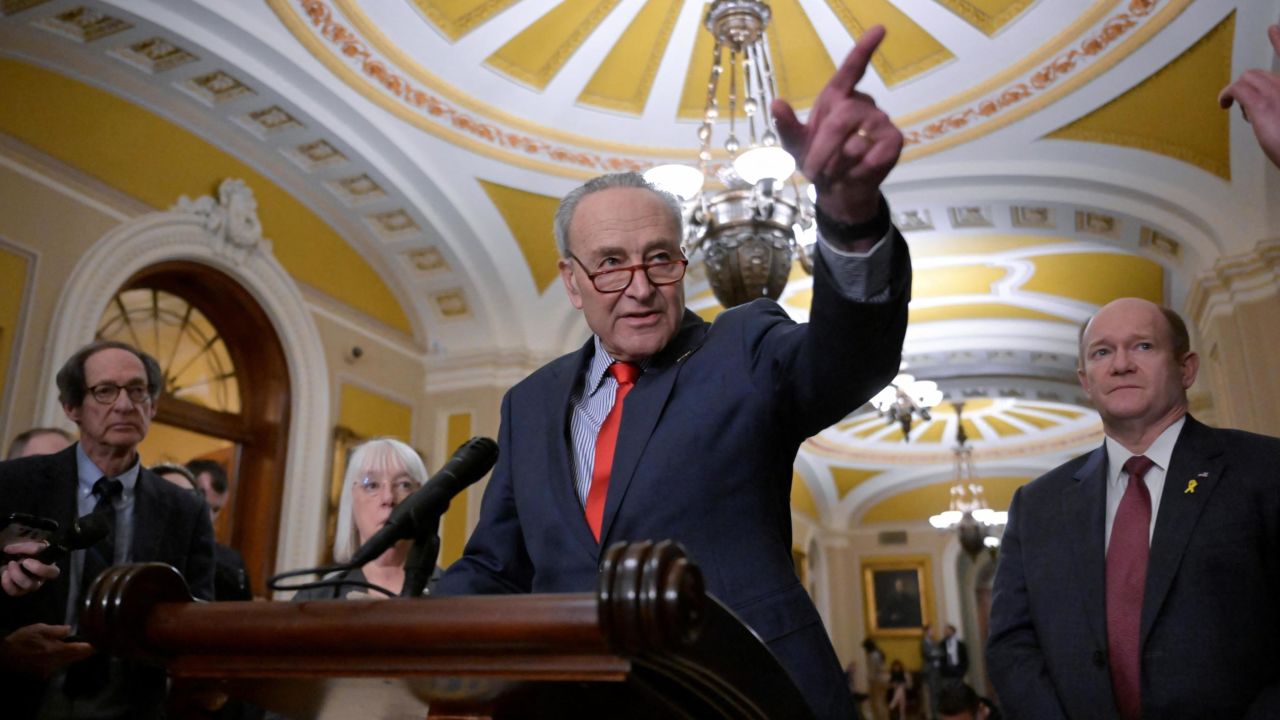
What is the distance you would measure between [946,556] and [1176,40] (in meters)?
13.8

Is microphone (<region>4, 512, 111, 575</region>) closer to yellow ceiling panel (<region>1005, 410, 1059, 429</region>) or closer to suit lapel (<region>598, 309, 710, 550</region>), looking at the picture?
suit lapel (<region>598, 309, 710, 550</region>)

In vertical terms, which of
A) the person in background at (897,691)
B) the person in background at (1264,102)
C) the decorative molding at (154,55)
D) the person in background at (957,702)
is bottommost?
the person in background at (897,691)

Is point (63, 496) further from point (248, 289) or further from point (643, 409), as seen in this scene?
point (248, 289)

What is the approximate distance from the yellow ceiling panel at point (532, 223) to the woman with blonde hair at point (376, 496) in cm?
418

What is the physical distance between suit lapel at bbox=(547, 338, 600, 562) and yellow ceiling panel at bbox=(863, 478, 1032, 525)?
54.4 feet

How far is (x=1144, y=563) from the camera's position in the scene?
1.79 meters

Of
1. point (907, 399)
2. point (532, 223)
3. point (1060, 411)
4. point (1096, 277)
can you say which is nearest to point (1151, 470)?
point (532, 223)

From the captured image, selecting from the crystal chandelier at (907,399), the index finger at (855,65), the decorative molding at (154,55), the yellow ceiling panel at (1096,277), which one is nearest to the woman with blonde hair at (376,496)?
the index finger at (855,65)

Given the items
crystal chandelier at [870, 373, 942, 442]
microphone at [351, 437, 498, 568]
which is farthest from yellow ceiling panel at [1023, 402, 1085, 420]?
microphone at [351, 437, 498, 568]

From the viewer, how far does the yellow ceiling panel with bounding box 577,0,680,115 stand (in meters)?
6.05

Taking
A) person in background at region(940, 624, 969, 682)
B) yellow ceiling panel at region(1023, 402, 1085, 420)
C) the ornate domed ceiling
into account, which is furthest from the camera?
person in background at region(940, 624, 969, 682)

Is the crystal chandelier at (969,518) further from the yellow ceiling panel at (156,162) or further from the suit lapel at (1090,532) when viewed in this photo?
the suit lapel at (1090,532)

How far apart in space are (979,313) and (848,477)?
720 centimetres

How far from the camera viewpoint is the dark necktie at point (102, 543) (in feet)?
6.95
